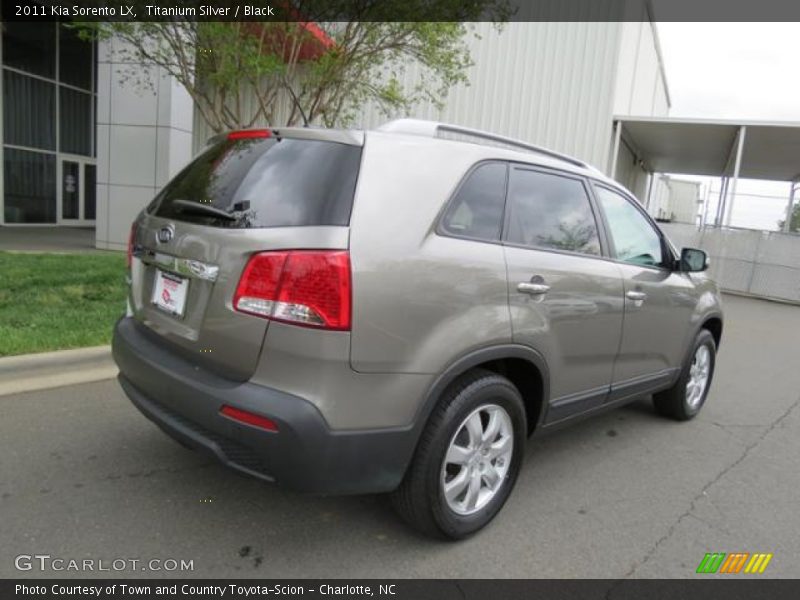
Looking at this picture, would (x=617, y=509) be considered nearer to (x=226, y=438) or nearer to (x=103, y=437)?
(x=226, y=438)

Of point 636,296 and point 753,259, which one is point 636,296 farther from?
point 753,259

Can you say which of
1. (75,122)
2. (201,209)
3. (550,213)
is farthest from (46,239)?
(550,213)

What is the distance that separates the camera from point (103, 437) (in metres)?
3.78

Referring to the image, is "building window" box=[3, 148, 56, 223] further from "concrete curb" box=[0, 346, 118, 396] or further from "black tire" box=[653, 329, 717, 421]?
"black tire" box=[653, 329, 717, 421]

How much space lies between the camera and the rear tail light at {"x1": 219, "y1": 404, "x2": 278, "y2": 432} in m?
2.31

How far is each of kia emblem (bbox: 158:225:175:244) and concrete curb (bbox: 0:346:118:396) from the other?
240 cm

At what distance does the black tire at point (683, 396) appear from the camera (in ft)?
15.5

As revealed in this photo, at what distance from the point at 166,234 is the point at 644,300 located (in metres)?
2.82

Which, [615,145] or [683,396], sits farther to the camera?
[615,145]

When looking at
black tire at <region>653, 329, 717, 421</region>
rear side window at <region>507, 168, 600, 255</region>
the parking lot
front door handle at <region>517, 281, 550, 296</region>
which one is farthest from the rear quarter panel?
black tire at <region>653, 329, 717, 421</region>

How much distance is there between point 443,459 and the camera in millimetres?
2686

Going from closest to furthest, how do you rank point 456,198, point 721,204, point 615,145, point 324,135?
point 324,135 → point 456,198 → point 615,145 → point 721,204
